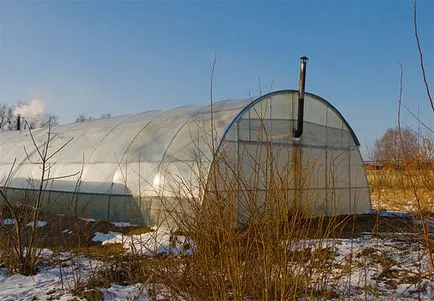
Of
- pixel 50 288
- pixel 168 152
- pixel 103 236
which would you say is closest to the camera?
pixel 50 288

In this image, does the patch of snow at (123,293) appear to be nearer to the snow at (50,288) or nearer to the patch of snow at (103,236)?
the snow at (50,288)

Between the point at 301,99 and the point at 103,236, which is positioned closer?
the point at 103,236

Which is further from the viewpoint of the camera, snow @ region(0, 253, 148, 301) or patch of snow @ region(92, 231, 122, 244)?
patch of snow @ region(92, 231, 122, 244)

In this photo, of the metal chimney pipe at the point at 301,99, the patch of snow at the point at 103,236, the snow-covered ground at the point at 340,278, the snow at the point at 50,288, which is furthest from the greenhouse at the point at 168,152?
the snow at the point at 50,288

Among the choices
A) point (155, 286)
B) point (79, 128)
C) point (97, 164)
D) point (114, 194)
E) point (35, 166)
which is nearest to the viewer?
point (155, 286)

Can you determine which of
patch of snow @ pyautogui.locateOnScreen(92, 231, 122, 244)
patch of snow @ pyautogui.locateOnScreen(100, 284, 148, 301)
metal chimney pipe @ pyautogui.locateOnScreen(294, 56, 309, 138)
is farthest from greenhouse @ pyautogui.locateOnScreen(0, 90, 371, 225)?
patch of snow @ pyautogui.locateOnScreen(100, 284, 148, 301)

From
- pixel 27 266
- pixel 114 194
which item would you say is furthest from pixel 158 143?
pixel 27 266

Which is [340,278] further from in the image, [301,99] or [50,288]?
[301,99]

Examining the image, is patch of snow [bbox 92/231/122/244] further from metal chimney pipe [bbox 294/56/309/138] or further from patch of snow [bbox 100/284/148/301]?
metal chimney pipe [bbox 294/56/309/138]

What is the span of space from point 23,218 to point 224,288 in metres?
4.07

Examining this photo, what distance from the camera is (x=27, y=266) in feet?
18.1

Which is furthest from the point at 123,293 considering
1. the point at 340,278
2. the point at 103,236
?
the point at 103,236

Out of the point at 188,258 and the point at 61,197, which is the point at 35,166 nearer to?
the point at 61,197

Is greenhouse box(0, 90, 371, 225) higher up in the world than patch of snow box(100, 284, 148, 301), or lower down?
higher up
